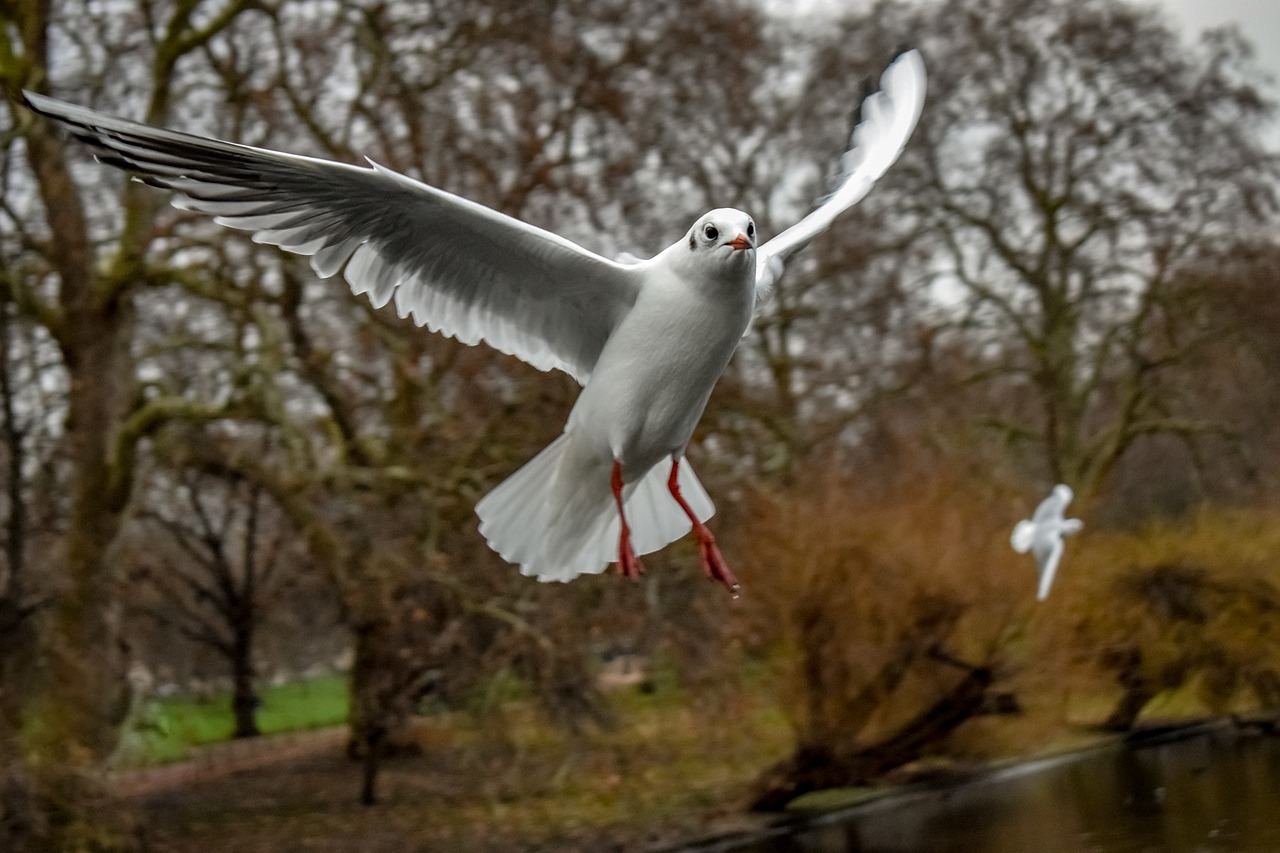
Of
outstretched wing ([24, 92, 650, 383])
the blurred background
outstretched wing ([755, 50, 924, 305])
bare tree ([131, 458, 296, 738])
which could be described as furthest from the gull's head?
bare tree ([131, 458, 296, 738])

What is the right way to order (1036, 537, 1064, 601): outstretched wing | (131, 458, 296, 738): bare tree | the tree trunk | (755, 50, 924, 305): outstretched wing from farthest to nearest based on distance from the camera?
the tree trunk → (131, 458, 296, 738): bare tree → (1036, 537, 1064, 601): outstretched wing → (755, 50, 924, 305): outstretched wing

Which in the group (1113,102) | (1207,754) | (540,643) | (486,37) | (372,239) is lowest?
(1207,754)

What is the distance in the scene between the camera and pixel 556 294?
4.24 m

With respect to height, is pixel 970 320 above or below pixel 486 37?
below

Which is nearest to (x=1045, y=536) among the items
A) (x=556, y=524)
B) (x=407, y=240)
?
(x=556, y=524)

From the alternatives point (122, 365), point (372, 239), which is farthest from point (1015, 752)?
point (372, 239)

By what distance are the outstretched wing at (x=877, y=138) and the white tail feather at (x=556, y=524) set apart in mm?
892

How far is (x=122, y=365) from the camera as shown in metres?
10.7

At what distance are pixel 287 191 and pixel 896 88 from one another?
7.80 ft

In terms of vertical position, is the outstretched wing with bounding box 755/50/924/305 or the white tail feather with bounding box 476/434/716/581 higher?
the outstretched wing with bounding box 755/50/924/305

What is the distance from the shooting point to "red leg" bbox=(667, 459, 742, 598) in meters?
3.87

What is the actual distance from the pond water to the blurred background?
46 cm

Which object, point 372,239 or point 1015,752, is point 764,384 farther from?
point 372,239

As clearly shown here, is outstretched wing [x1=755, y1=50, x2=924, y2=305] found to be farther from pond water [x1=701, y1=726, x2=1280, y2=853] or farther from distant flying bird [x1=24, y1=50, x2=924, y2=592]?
pond water [x1=701, y1=726, x2=1280, y2=853]
